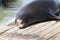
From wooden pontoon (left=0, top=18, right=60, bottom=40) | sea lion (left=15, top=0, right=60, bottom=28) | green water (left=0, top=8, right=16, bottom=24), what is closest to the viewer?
wooden pontoon (left=0, top=18, right=60, bottom=40)

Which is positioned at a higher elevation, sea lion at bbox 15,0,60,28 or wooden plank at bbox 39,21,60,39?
sea lion at bbox 15,0,60,28

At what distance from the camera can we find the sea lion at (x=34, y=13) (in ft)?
6.23

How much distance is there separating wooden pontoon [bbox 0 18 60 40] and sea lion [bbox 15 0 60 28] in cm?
7

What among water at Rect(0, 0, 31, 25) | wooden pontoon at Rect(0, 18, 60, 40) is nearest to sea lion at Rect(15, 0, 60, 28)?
wooden pontoon at Rect(0, 18, 60, 40)

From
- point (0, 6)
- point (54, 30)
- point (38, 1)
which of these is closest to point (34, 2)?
point (38, 1)

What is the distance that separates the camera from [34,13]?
6.43ft

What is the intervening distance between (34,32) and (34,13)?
256 millimetres

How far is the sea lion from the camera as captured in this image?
74.8 inches

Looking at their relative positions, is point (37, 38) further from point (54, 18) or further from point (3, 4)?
point (3, 4)

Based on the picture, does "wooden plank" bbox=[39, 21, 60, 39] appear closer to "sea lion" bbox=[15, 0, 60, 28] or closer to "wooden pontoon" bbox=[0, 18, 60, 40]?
"wooden pontoon" bbox=[0, 18, 60, 40]

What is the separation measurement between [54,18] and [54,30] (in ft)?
0.72

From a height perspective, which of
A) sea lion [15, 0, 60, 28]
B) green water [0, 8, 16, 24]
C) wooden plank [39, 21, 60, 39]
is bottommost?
wooden plank [39, 21, 60, 39]

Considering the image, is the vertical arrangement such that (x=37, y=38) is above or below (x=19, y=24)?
below

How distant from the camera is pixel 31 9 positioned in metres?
1.98
